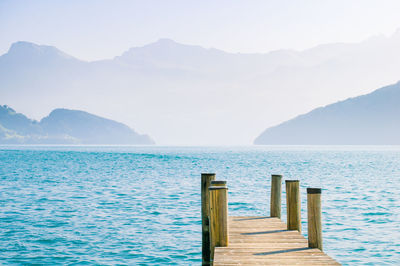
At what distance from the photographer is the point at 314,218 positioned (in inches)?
344

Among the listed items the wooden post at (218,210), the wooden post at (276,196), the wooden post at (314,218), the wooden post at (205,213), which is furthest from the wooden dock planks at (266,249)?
the wooden post at (276,196)

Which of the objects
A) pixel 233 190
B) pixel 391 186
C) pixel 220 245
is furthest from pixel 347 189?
pixel 220 245

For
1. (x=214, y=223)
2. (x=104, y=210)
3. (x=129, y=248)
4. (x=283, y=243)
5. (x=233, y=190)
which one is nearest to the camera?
(x=214, y=223)

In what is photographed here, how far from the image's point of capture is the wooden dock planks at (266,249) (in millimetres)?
7387

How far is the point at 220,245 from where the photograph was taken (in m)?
8.20

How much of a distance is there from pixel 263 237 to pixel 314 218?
1250mm

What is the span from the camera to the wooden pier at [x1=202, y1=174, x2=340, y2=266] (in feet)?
24.8

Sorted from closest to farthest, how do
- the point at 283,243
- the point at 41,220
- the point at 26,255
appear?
the point at 283,243 < the point at 26,255 < the point at 41,220

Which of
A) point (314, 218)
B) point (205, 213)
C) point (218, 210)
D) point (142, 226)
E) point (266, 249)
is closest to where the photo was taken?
point (218, 210)

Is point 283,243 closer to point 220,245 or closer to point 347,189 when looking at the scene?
point 220,245

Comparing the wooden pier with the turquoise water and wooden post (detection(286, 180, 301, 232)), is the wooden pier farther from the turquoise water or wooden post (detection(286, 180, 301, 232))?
the turquoise water

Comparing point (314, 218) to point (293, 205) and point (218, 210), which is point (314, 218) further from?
point (218, 210)

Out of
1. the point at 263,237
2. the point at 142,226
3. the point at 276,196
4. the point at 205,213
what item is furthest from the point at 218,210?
the point at 142,226

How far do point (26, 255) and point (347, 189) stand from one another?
27129mm
